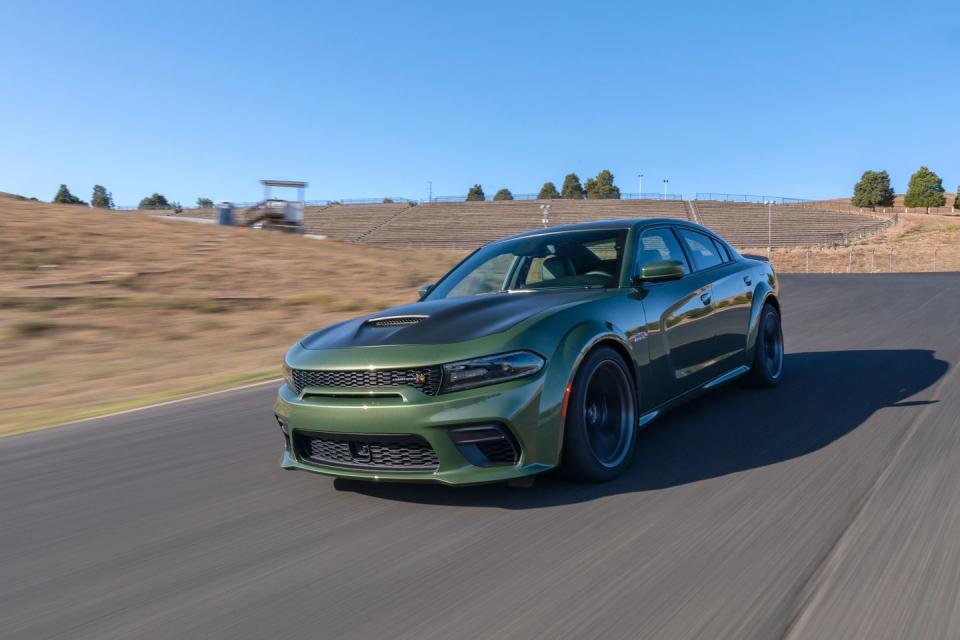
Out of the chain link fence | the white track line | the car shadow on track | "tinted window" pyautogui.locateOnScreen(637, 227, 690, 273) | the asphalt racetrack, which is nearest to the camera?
the asphalt racetrack

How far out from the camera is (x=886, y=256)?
48875 mm

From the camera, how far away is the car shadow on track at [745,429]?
160 inches

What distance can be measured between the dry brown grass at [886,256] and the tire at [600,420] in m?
35.8

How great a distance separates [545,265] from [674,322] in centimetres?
88

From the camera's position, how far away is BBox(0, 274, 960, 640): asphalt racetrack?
2730 millimetres

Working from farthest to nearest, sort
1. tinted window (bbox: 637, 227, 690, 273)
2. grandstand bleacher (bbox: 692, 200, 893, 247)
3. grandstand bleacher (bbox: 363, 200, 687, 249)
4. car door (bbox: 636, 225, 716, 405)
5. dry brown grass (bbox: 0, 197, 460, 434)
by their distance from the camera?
grandstand bleacher (bbox: 363, 200, 687, 249) < grandstand bleacher (bbox: 692, 200, 893, 247) < dry brown grass (bbox: 0, 197, 460, 434) < tinted window (bbox: 637, 227, 690, 273) < car door (bbox: 636, 225, 716, 405)

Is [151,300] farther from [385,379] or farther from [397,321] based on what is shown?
[385,379]

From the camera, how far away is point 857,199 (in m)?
109

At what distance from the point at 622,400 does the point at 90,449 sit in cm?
366

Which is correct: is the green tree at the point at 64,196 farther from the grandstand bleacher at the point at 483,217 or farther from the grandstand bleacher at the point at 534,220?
the grandstand bleacher at the point at 483,217

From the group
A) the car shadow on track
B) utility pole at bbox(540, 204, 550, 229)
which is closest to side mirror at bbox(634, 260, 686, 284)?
the car shadow on track

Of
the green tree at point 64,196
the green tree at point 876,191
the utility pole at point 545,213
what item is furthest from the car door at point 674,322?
the green tree at point 876,191

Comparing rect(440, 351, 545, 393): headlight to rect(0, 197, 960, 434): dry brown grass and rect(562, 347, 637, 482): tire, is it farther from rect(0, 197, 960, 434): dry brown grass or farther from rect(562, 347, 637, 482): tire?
rect(0, 197, 960, 434): dry brown grass

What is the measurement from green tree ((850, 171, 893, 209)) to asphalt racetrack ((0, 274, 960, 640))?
371 feet
